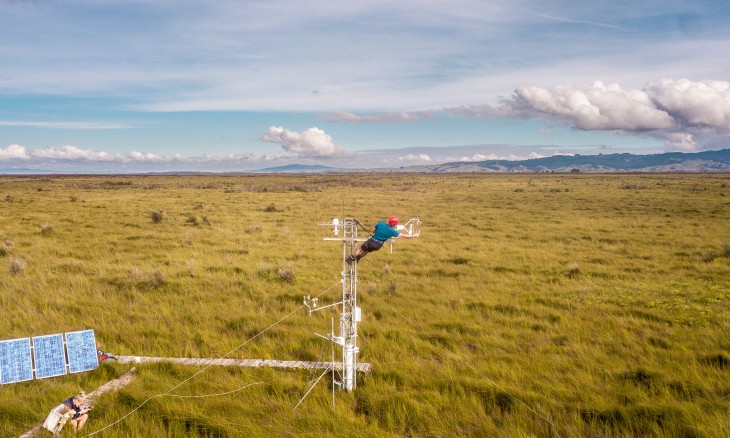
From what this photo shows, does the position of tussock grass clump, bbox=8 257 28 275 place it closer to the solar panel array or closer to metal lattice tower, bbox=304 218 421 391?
the solar panel array

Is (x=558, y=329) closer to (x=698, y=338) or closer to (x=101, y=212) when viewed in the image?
(x=698, y=338)

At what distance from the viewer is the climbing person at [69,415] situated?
6256mm

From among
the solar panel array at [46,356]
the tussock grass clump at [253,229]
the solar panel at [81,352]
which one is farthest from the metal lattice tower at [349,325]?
the tussock grass clump at [253,229]

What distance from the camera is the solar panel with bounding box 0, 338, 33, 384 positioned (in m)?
7.66

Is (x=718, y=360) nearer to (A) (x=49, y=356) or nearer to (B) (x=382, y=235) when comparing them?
(B) (x=382, y=235)

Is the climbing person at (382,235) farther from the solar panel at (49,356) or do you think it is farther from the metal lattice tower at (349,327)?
the solar panel at (49,356)

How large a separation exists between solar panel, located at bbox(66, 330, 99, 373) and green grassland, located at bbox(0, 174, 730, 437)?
429 mm

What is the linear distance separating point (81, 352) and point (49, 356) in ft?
1.66

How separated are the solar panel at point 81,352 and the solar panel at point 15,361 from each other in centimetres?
62

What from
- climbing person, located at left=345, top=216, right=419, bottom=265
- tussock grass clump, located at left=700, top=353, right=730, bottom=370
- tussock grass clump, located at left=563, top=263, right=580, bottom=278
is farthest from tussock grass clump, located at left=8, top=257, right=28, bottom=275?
tussock grass clump, located at left=700, top=353, right=730, bottom=370

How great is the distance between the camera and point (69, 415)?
638 centimetres

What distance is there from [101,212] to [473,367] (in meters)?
37.2

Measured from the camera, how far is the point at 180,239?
23.7m

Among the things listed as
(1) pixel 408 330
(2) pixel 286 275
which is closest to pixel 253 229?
(2) pixel 286 275
